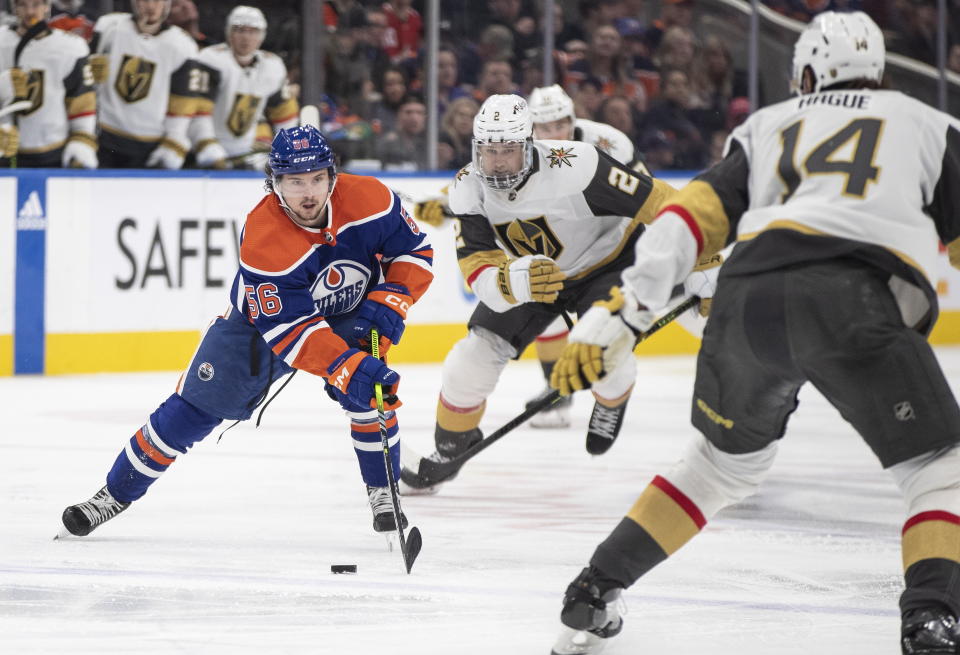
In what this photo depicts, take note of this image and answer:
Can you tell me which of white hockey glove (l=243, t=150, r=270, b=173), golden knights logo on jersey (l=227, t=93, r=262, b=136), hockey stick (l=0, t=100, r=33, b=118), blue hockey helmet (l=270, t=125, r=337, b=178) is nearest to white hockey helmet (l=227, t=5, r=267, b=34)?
golden knights logo on jersey (l=227, t=93, r=262, b=136)

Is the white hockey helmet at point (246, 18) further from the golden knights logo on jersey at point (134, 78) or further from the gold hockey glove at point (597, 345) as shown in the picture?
the gold hockey glove at point (597, 345)

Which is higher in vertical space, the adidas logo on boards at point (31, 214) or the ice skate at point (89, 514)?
the ice skate at point (89, 514)

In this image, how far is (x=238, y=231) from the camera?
22.9 ft

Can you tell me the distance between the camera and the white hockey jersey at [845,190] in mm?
2283

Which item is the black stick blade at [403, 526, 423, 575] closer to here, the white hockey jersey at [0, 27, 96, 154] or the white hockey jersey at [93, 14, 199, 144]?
the white hockey jersey at [0, 27, 96, 154]

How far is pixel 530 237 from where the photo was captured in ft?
13.7

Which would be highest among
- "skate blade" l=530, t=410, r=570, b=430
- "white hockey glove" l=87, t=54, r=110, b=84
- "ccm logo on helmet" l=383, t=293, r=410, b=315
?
"ccm logo on helmet" l=383, t=293, r=410, b=315

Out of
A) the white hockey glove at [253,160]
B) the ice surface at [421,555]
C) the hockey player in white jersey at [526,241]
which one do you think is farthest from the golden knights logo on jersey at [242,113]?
the hockey player in white jersey at [526,241]

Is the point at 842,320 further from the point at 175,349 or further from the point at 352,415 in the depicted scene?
the point at 175,349

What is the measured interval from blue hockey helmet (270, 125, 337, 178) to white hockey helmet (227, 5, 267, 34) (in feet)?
13.4

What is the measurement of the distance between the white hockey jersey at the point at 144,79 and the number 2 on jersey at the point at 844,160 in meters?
5.09

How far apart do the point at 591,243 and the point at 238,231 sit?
121 inches

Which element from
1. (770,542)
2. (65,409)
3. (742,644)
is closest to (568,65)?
(65,409)

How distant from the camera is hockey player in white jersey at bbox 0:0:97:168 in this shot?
6.58 m
